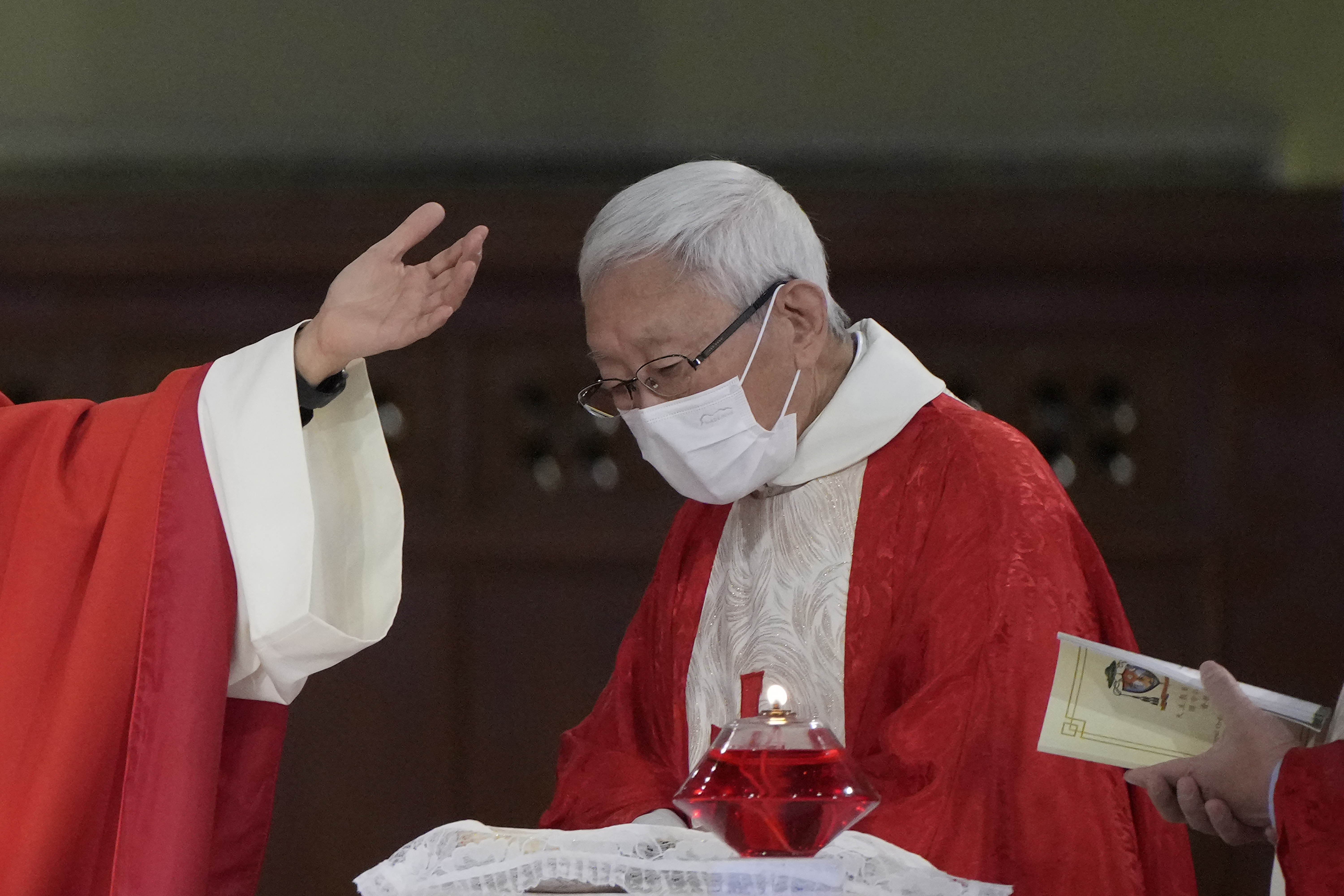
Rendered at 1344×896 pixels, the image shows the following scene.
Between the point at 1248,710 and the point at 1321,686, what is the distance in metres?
2.82

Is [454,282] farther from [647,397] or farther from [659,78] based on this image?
[659,78]

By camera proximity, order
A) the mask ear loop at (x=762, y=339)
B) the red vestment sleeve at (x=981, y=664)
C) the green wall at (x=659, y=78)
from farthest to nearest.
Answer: the green wall at (x=659, y=78) → the mask ear loop at (x=762, y=339) → the red vestment sleeve at (x=981, y=664)

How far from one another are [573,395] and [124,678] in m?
2.61

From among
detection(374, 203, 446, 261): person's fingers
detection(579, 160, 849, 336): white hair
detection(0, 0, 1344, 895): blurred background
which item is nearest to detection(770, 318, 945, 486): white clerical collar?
detection(579, 160, 849, 336): white hair

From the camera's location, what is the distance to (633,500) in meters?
4.49

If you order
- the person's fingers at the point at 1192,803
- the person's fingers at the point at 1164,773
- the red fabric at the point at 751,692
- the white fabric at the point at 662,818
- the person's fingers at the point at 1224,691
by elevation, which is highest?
the person's fingers at the point at 1224,691

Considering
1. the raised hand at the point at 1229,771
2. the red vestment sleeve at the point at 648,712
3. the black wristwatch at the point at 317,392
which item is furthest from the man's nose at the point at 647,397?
the raised hand at the point at 1229,771

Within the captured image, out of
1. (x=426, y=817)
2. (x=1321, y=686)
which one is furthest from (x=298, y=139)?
(x=1321, y=686)

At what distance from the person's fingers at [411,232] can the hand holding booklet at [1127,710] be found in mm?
1120

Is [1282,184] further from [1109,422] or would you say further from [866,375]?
[866,375]

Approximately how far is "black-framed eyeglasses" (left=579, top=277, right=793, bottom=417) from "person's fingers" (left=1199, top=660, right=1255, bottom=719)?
924mm

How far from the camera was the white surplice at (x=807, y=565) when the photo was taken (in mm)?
2326

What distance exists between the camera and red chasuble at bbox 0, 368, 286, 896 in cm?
202

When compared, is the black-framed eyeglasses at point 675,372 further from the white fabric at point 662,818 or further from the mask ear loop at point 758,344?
the white fabric at point 662,818
